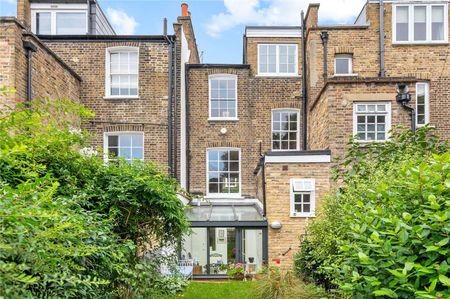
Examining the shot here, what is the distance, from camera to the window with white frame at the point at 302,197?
1352cm

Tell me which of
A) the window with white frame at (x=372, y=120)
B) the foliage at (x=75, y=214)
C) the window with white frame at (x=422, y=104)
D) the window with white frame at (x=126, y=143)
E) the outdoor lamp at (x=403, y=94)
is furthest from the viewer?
the window with white frame at (x=422, y=104)

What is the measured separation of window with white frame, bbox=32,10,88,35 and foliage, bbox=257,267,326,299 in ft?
50.8

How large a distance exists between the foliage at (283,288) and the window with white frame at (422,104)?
1071 cm

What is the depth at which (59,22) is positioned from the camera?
18906mm

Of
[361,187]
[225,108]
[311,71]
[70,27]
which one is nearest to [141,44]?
[225,108]

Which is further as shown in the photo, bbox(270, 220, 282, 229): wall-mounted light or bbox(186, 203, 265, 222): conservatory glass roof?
bbox(186, 203, 265, 222): conservatory glass roof

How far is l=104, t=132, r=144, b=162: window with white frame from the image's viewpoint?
15.2m

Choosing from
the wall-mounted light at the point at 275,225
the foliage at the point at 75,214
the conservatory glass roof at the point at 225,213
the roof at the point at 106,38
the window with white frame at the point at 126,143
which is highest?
the roof at the point at 106,38

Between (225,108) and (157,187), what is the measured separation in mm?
12310

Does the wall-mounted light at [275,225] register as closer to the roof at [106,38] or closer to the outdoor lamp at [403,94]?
the outdoor lamp at [403,94]

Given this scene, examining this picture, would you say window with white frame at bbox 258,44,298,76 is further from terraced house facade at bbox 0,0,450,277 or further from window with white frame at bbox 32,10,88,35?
window with white frame at bbox 32,10,88,35

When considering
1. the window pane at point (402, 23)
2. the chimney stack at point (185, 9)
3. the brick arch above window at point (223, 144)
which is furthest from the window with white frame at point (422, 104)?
the chimney stack at point (185, 9)

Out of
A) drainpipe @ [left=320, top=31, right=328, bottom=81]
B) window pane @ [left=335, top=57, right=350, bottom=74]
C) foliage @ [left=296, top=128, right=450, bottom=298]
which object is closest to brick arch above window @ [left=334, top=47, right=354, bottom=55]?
window pane @ [left=335, top=57, right=350, bottom=74]

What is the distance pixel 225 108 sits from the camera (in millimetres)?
17875
